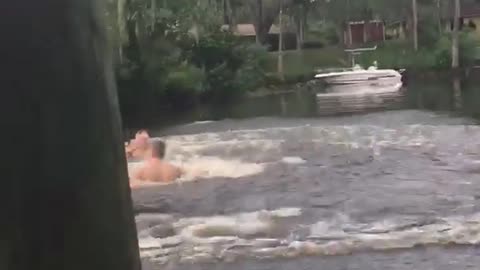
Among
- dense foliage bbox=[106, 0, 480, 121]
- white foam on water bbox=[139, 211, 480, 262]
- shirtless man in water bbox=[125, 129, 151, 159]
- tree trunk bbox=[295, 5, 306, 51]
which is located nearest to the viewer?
white foam on water bbox=[139, 211, 480, 262]

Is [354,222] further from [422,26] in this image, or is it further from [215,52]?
[422,26]

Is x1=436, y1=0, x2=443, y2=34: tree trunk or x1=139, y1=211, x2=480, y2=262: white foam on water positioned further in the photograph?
x1=436, y1=0, x2=443, y2=34: tree trunk

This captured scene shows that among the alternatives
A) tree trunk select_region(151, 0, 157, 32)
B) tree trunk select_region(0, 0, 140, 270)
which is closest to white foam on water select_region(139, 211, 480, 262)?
tree trunk select_region(0, 0, 140, 270)

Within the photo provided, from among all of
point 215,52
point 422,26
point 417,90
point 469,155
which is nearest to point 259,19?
point 422,26

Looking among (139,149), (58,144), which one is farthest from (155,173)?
(58,144)

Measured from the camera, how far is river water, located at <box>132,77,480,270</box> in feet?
32.9

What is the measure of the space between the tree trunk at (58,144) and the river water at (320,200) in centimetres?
705

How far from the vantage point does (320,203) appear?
13.3 metres

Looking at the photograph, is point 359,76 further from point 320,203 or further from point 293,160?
point 320,203

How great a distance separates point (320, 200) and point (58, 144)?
1129 cm

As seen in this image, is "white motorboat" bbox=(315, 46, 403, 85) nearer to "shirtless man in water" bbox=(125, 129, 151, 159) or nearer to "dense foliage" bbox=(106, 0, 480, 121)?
"dense foliage" bbox=(106, 0, 480, 121)

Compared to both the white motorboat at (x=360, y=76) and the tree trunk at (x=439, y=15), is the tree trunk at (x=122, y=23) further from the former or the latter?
the tree trunk at (x=439, y=15)

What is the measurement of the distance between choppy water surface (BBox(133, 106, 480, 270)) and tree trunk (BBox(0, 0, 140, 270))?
709 centimetres

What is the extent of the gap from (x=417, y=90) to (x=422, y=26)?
2005 cm
